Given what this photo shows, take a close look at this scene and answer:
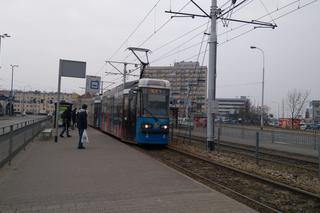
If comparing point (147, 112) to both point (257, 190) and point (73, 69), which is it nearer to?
point (73, 69)

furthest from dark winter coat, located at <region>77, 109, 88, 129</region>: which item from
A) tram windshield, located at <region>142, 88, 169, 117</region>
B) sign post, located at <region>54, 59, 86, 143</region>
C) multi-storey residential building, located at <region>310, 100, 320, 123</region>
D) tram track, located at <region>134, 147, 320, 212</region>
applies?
multi-storey residential building, located at <region>310, 100, 320, 123</region>

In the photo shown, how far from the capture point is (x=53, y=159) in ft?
46.6

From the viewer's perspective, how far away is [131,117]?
21.5 metres

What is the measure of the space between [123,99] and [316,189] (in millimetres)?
14237

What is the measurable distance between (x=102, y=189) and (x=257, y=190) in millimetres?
3969

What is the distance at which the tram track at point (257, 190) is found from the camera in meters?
8.61

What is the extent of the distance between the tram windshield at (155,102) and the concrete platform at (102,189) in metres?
7.10

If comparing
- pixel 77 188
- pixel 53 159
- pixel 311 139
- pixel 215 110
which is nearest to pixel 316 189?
pixel 77 188

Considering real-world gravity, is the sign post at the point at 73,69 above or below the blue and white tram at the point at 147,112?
above

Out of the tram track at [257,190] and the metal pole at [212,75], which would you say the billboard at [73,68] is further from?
the tram track at [257,190]

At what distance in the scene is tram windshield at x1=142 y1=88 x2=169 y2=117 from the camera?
814 inches

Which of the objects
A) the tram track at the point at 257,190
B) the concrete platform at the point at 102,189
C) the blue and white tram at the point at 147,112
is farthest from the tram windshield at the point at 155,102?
the concrete platform at the point at 102,189

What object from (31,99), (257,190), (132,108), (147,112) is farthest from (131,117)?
(31,99)

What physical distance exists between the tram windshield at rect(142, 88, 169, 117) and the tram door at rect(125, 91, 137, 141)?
0.66 metres
